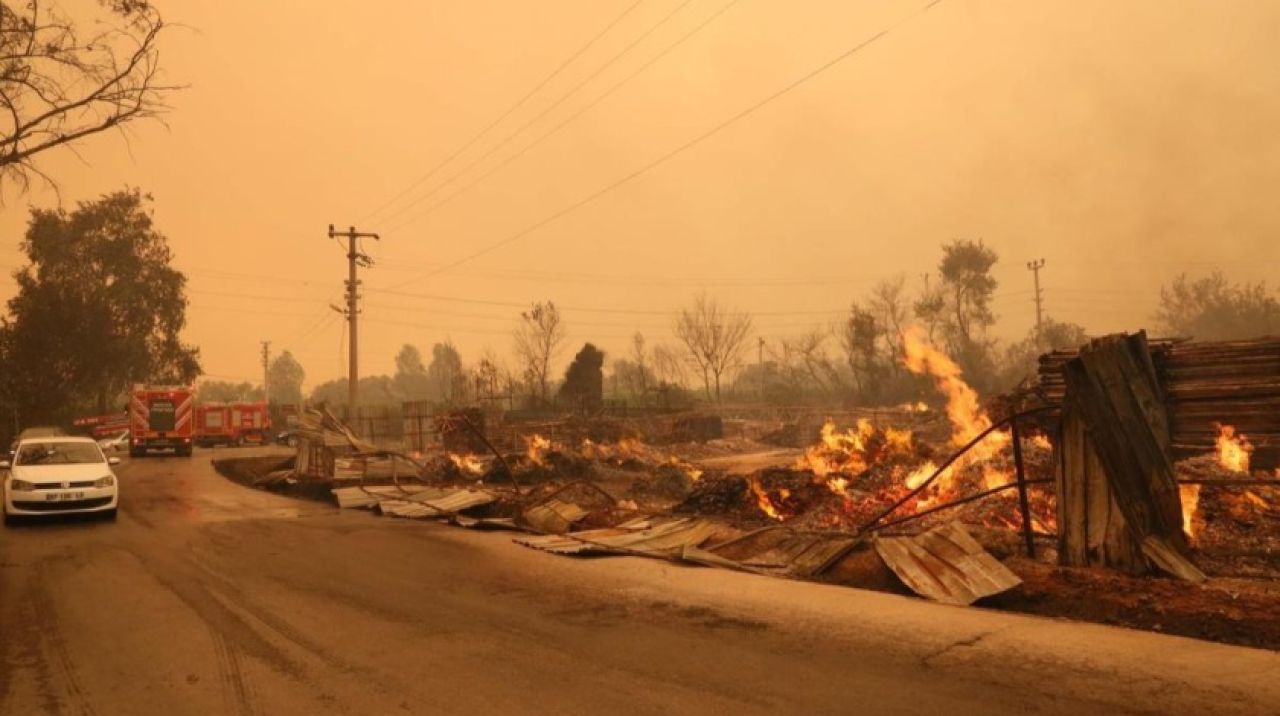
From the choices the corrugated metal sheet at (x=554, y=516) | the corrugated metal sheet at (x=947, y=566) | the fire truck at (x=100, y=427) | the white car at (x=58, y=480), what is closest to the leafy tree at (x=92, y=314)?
→ the fire truck at (x=100, y=427)

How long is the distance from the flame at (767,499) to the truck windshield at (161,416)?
115 ft

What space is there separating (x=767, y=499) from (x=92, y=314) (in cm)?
5534

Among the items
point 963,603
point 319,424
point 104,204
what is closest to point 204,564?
point 963,603

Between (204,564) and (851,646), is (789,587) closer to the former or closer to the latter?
(851,646)

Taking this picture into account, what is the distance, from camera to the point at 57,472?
1495 centimetres

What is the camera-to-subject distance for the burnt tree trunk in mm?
8312

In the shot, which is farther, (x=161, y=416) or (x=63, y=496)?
(x=161, y=416)

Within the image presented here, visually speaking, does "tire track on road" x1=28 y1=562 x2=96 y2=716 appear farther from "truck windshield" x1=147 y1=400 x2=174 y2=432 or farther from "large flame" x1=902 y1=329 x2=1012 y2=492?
"truck windshield" x1=147 y1=400 x2=174 y2=432

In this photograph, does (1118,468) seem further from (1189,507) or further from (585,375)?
(585,375)

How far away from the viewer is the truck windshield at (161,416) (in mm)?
38875

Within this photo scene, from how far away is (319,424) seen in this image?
23594mm

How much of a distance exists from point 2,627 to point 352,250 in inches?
1555

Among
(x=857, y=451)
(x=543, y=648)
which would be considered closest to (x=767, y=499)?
(x=857, y=451)

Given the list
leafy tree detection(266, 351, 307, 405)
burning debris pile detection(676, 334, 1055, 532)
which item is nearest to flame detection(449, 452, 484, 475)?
burning debris pile detection(676, 334, 1055, 532)
